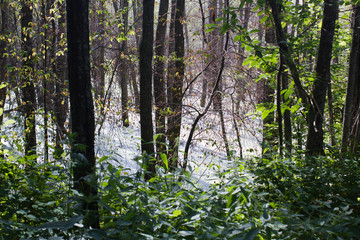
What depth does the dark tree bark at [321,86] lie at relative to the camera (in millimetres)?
4219

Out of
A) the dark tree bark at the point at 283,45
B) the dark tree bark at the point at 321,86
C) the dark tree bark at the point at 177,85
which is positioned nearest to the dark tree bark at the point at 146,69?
the dark tree bark at the point at 177,85

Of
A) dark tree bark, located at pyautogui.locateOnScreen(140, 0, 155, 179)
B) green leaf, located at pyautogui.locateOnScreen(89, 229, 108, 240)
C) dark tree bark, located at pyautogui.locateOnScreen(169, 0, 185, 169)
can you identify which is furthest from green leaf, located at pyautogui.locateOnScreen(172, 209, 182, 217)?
dark tree bark, located at pyautogui.locateOnScreen(169, 0, 185, 169)

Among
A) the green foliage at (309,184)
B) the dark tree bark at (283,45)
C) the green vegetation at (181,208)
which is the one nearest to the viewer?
the green vegetation at (181,208)

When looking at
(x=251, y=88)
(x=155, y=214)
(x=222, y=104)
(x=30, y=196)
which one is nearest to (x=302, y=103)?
(x=155, y=214)

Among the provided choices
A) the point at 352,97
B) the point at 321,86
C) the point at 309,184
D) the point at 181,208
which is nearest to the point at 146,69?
the point at 321,86

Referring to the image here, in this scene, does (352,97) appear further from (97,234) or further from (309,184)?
(97,234)

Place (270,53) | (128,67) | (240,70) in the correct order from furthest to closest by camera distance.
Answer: (128,67), (240,70), (270,53)

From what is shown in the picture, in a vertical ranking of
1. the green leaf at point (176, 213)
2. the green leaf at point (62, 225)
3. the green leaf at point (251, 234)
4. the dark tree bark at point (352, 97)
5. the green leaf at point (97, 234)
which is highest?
the dark tree bark at point (352, 97)

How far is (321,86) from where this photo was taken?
427cm

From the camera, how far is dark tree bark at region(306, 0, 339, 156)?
4.22m

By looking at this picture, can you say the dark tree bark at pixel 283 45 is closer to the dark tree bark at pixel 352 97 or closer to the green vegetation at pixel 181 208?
the dark tree bark at pixel 352 97

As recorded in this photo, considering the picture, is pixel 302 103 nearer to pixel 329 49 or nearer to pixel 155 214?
pixel 329 49

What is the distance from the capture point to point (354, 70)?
468 centimetres

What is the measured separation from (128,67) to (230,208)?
10.1 metres
